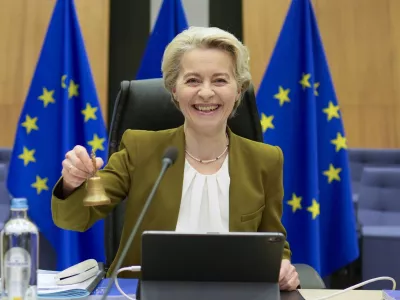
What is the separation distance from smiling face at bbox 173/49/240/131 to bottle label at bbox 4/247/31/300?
690 mm

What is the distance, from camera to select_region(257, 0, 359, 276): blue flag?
254 centimetres

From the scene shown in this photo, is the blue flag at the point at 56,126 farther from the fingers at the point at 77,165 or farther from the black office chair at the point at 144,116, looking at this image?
the fingers at the point at 77,165

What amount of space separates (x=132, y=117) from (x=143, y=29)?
8.71ft

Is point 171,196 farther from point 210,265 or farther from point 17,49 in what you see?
point 17,49

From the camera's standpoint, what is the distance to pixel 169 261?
91 centimetres

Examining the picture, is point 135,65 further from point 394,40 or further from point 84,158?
point 84,158

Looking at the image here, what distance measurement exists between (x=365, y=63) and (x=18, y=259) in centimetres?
435

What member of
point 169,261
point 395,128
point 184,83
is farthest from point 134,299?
point 395,128

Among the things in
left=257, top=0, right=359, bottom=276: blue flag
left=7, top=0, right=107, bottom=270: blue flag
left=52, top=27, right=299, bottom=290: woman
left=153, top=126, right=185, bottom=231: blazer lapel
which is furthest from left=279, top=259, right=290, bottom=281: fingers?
left=7, top=0, right=107, bottom=270: blue flag

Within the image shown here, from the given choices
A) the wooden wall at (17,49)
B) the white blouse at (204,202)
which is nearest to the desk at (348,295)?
the white blouse at (204,202)

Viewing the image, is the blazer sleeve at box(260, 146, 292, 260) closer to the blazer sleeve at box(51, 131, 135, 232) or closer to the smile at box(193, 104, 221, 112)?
the smile at box(193, 104, 221, 112)

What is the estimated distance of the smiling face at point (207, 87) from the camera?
1.42 meters

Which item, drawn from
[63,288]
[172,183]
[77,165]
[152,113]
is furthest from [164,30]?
[63,288]

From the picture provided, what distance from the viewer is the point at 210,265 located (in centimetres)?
92
